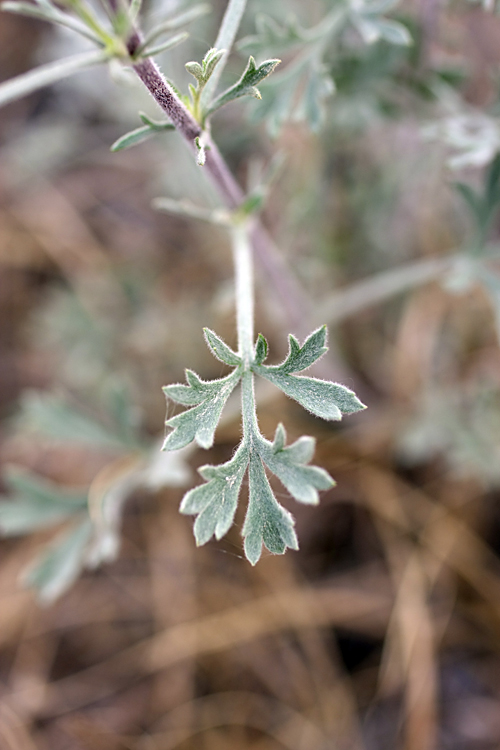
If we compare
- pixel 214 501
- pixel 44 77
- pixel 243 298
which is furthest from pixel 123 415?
pixel 44 77

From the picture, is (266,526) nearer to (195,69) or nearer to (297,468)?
(297,468)

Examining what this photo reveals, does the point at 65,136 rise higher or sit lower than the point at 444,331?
higher

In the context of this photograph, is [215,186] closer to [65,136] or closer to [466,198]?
[466,198]

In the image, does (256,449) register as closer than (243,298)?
Yes

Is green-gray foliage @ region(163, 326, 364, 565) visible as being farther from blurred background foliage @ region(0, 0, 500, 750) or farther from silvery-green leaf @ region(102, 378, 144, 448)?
silvery-green leaf @ region(102, 378, 144, 448)

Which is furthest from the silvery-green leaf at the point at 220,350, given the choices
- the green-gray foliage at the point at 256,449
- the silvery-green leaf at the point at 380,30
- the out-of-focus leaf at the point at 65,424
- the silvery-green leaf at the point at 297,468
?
the out-of-focus leaf at the point at 65,424

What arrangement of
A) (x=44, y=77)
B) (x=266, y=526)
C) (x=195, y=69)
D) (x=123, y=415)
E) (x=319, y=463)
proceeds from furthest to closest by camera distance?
(x=319, y=463) → (x=123, y=415) → (x=44, y=77) → (x=266, y=526) → (x=195, y=69)

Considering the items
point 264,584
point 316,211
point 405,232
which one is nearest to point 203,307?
point 316,211

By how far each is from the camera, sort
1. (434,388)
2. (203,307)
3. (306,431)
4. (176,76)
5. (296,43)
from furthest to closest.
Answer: (203,307) → (306,431) → (434,388) → (176,76) → (296,43)
